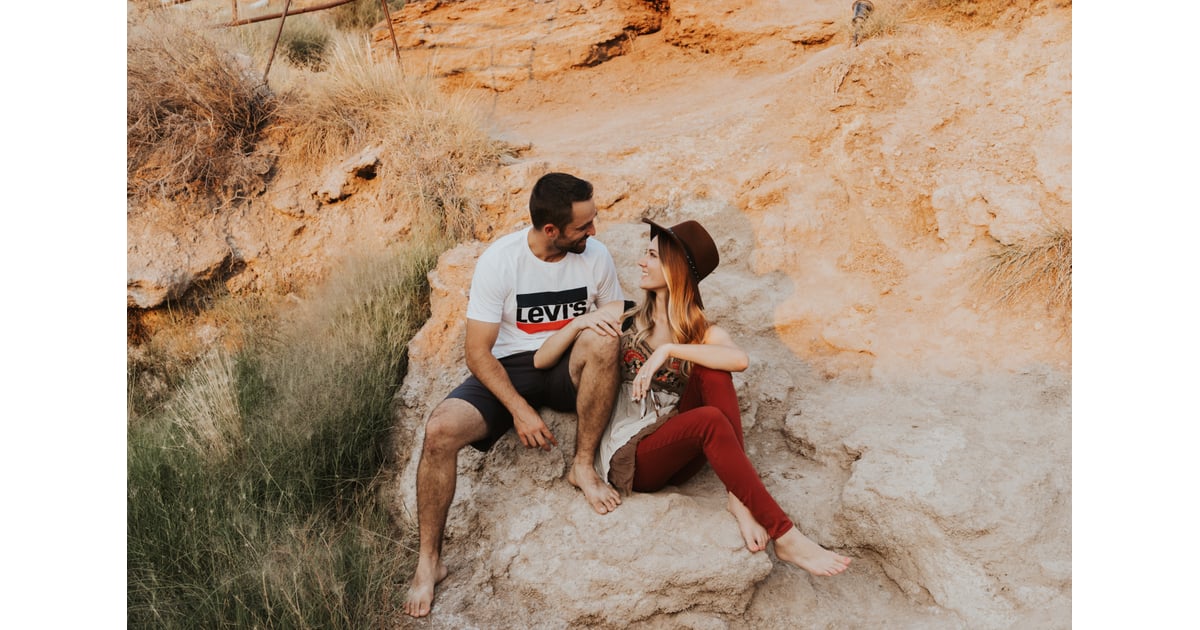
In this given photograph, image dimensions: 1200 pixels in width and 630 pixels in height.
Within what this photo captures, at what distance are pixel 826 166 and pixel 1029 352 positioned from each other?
2.08 metres

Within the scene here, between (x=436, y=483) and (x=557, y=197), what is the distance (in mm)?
1413

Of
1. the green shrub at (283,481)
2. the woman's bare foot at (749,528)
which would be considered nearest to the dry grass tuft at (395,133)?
the green shrub at (283,481)

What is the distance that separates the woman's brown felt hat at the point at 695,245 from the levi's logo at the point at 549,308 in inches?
21.0

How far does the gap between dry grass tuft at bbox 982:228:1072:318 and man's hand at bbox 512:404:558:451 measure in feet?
8.81

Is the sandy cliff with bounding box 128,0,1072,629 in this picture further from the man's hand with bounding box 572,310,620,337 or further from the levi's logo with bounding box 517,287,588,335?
the man's hand with bounding box 572,310,620,337

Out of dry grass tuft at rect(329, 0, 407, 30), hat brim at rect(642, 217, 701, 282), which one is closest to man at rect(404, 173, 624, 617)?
hat brim at rect(642, 217, 701, 282)

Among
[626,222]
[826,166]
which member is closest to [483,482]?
[626,222]

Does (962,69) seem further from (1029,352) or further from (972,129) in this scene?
(1029,352)

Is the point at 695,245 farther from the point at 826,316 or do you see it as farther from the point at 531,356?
the point at 826,316

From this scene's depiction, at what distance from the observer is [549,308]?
380 centimetres

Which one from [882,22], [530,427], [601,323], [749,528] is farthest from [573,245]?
[882,22]

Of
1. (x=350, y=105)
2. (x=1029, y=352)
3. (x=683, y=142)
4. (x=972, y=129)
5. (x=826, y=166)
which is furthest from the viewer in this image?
(x=350, y=105)

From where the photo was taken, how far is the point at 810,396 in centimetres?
425

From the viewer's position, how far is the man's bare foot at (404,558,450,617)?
3281 mm
